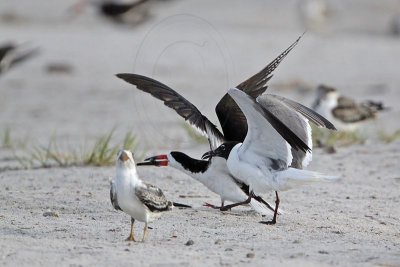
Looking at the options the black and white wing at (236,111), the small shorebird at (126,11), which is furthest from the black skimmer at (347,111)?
the small shorebird at (126,11)

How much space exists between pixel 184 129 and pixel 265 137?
181 inches

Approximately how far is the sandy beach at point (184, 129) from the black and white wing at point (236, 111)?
55 centimetres

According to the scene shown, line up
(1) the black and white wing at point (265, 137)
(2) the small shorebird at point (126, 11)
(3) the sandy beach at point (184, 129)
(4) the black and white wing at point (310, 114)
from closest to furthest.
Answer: (3) the sandy beach at point (184, 129)
(1) the black and white wing at point (265, 137)
(4) the black and white wing at point (310, 114)
(2) the small shorebird at point (126, 11)

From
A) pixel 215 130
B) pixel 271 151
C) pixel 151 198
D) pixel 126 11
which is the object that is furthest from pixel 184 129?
pixel 126 11

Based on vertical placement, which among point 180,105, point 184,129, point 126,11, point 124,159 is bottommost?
point 184,129

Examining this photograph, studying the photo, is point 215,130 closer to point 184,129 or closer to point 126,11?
point 184,129

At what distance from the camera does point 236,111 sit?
22.2ft

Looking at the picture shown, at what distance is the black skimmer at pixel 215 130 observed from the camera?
6609 millimetres

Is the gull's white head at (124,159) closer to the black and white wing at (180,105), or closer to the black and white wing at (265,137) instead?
the black and white wing at (265,137)

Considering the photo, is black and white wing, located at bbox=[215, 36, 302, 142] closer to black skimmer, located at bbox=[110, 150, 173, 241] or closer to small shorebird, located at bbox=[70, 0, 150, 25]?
black skimmer, located at bbox=[110, 150, 173, 241]

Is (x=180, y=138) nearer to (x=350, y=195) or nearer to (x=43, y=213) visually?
(x=350, y=195)

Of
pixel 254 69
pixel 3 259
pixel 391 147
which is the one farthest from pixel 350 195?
pixel 254 69

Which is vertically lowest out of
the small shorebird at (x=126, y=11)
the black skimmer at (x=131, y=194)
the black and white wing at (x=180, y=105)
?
the small shorebird at (x=126, y=11)

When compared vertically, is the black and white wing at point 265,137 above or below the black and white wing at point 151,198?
above
